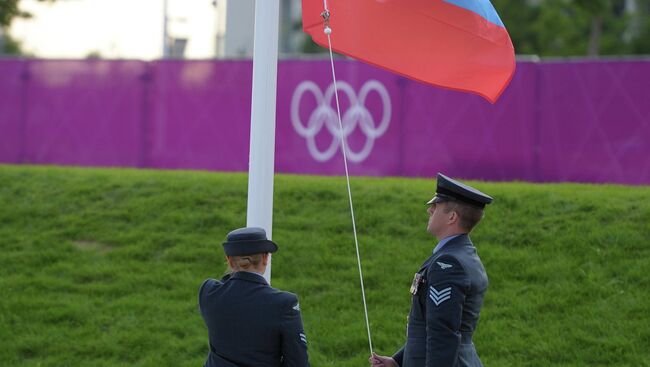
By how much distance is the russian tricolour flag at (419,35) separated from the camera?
20.8 ft

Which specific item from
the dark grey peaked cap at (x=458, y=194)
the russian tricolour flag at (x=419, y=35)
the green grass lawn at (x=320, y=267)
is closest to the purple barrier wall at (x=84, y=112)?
the green grass lawn at (x=320, y=267)

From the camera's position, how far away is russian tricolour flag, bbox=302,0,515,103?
6336 mm

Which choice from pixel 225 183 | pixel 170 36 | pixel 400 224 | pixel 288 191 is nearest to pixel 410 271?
pixel 400 224

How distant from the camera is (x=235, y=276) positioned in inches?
192

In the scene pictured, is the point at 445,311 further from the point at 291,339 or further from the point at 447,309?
the point at 291,339

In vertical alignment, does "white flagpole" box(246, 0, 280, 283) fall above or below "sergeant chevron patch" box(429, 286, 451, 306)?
above

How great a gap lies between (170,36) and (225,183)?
16143mm

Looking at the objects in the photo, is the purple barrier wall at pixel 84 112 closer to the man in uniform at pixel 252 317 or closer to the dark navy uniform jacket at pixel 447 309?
the man in uniform at pixel 252 317

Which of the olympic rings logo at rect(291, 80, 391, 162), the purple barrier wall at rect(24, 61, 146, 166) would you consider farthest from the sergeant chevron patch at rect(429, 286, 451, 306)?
the purple barrier wall at rect(24, 61, 146, 166)

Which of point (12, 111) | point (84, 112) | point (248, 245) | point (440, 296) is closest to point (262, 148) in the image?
point (248, 245)

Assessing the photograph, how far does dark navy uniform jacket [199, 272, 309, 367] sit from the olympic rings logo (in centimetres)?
1020

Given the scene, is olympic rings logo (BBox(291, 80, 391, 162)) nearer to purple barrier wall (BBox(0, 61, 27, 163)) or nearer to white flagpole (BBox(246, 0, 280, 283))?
purple barrier wall (BBox(0, 61, 27, 163))

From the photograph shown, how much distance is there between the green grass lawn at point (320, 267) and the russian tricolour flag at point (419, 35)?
277 cm

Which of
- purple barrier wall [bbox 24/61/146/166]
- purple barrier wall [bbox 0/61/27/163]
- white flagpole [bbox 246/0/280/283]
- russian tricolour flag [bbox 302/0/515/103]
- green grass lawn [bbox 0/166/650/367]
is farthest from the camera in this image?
purple barrier wall [bbox 0/61/27/163]
